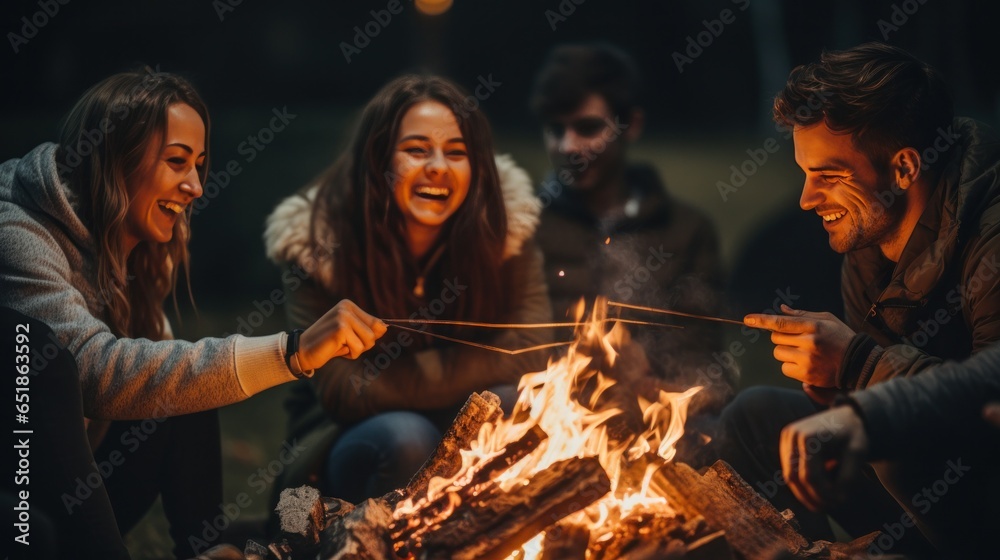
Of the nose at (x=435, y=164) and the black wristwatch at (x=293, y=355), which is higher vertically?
the nose at (x=435, y=164)

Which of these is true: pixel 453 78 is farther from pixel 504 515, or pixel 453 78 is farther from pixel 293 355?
pixel 504 515

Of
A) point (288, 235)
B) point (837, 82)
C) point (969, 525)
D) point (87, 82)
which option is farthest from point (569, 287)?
point (87, 82)

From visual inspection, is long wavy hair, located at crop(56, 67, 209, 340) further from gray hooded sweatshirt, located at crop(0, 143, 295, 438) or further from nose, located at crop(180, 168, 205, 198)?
nose, located at crop(180, 168, 205, 198)

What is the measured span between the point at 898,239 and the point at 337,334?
2030 mm

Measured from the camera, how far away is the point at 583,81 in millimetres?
4434

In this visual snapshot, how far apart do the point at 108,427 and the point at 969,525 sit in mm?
3033

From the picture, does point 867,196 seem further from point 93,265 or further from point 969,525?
point 93,265

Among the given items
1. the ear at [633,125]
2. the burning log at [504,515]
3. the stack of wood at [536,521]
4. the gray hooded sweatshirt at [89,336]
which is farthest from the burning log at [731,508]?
the ear at [633,125]

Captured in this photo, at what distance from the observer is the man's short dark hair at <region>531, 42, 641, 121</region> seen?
442 cm

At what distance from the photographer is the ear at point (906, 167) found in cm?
308

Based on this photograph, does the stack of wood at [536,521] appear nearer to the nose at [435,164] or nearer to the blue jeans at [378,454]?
the blue jeans at [378,454]

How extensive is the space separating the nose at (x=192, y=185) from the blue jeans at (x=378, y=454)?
3.66ft

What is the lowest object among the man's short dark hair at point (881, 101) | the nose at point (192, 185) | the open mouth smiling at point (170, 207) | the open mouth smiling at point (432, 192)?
the man's short dark hair at point (881, 101)

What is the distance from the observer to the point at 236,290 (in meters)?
7.02
